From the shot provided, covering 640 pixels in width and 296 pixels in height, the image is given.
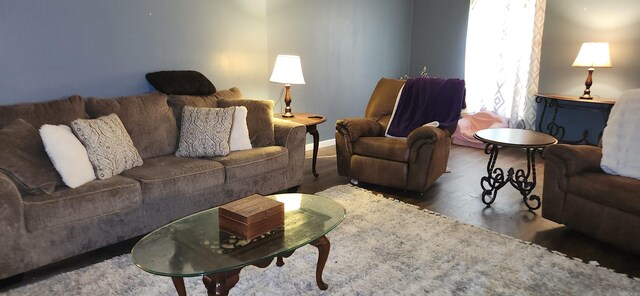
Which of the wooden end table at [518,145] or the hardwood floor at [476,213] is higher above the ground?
the wooden end table at [518,145]

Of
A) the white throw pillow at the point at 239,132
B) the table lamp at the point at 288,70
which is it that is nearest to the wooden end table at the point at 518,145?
the table lamp at the point at 288,70

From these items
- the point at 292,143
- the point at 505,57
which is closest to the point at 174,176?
the point at 292,143

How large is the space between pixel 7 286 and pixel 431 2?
5671mm

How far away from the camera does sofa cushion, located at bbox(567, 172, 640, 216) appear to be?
8.11 feet

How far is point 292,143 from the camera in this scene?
141 inches

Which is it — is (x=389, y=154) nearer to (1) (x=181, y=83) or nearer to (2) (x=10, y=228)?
(1) (x=181, y=83)

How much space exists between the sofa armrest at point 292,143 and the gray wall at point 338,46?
3.58 feet

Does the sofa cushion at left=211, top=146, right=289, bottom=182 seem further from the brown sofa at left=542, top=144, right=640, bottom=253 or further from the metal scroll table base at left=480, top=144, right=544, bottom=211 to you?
the brown sofa at left=542, top=144, right=640, bottom=253

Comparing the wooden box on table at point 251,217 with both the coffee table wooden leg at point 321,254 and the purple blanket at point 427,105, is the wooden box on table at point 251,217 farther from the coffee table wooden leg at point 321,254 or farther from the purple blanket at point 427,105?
the purple blanket at point 427,105

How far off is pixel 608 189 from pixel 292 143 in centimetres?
224

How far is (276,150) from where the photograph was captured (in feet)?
11.3

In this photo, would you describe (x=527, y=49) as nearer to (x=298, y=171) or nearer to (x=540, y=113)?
(x=540, y=113)

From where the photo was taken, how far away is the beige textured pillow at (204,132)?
320 centimetres

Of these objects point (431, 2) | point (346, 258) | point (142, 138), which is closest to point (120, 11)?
point (142, 138)
